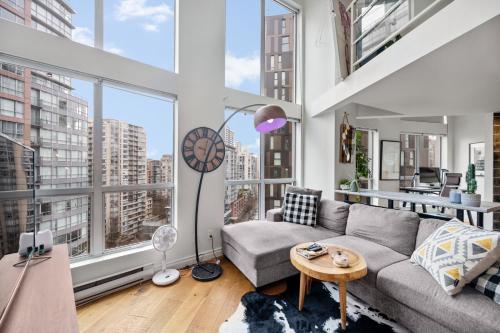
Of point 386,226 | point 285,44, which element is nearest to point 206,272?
point 386,226

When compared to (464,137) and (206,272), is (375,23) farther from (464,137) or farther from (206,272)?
(464,137)

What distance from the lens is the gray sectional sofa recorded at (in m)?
1.38

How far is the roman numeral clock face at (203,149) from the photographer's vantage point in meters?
2.83

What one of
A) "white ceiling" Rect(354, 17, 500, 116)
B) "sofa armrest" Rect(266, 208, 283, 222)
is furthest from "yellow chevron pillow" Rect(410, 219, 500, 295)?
"sofa armrest" Rect(266, 208, 283, 222)

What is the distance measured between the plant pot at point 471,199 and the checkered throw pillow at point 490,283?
1.41 meters

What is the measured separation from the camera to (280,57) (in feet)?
13.5

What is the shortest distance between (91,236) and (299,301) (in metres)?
2.21

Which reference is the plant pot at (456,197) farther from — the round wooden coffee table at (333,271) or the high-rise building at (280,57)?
the high-rise building at (280,57)

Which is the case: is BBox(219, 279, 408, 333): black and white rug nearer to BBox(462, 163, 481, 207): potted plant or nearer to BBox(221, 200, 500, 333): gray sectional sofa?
BBox(221, 200, 500, 333): gray sectional sofa

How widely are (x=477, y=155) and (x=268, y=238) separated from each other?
245 inches

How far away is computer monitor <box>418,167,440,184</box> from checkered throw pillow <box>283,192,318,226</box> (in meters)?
4.03

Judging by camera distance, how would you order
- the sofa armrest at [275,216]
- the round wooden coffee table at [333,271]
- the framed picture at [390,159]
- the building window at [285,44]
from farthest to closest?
the framed picture at [390,159]
the building window at [285,44]
the sofa armrest at [275,216]
the round wooden coffee table at [333,271]

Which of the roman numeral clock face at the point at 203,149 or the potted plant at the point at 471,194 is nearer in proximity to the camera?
the potted plant at the point at 471,194

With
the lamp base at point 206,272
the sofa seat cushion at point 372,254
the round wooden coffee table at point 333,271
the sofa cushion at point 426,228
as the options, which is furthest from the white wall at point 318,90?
the lamp base at point 206,272
